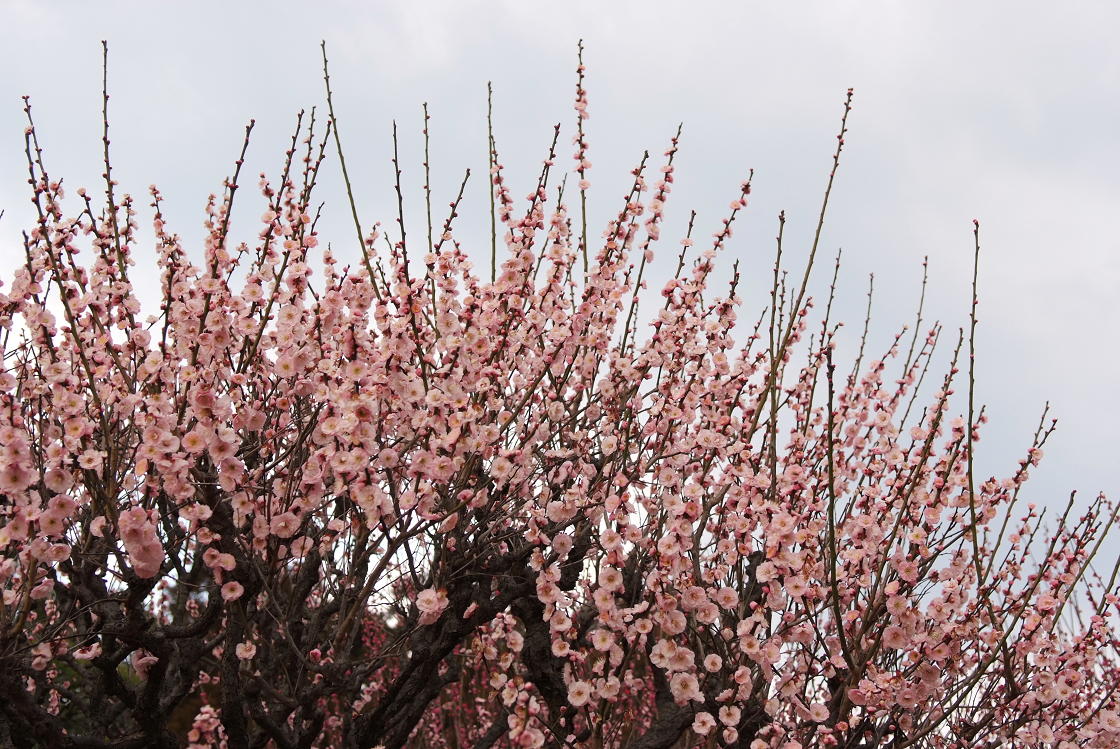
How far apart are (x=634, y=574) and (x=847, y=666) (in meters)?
1.24

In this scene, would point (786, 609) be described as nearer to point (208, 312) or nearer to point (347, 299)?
point (347, 299)

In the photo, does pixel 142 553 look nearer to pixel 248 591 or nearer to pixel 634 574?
pixel 248 591

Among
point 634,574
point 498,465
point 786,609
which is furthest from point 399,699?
point 786,609

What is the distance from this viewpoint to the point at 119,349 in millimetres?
4238

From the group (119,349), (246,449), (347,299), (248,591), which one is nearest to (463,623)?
(248,591)

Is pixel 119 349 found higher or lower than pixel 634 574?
lower

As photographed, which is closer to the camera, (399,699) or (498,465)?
(498,465)

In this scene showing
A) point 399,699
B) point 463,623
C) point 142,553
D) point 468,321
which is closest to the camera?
point 142,553

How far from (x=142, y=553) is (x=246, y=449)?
131 centimetres

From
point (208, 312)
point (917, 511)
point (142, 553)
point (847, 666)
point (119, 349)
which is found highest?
point (917, 511)

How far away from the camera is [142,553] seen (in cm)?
354

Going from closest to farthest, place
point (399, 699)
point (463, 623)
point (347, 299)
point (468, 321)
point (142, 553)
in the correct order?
point (142, 553) < point (468, 321) < point (347, 299) < point (463, 623) < point (399, 699)

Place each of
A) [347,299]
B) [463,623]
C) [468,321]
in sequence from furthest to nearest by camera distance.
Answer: [463,623] < [347,299] < [468,321]

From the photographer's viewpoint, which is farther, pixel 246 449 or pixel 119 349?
pixel 246 449
